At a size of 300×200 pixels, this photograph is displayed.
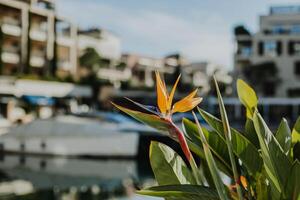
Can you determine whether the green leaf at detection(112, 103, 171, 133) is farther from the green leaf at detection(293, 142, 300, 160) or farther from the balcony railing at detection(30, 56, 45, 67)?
the balcony railing at detection(30, 56, 45, 67)

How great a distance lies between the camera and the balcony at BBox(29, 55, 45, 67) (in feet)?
133

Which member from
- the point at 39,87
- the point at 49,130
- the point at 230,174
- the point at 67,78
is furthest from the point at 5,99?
the point at 230,174

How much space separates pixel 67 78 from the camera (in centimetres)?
3809

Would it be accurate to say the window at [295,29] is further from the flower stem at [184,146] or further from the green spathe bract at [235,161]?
the flower stem at [184,146]

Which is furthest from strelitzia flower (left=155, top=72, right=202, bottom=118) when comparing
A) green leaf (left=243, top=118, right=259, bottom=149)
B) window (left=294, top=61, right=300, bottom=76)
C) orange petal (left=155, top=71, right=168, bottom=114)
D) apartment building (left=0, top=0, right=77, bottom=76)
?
window (left=294, top=61, right=300, bottom=76)

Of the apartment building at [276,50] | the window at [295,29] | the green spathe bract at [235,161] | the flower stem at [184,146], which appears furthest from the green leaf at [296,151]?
the window at [295,29]

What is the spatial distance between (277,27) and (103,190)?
31.8m

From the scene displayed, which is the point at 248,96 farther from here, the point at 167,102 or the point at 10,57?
the point at 10,57

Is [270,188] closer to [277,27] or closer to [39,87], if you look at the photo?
[39,87]

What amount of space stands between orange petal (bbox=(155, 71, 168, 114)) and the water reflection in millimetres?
11351

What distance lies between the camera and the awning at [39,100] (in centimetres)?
3381

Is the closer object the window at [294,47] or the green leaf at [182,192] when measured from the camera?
the green leaf at [182,192]

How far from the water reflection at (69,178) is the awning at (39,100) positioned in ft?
42.7

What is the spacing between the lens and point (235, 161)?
6.03ft
